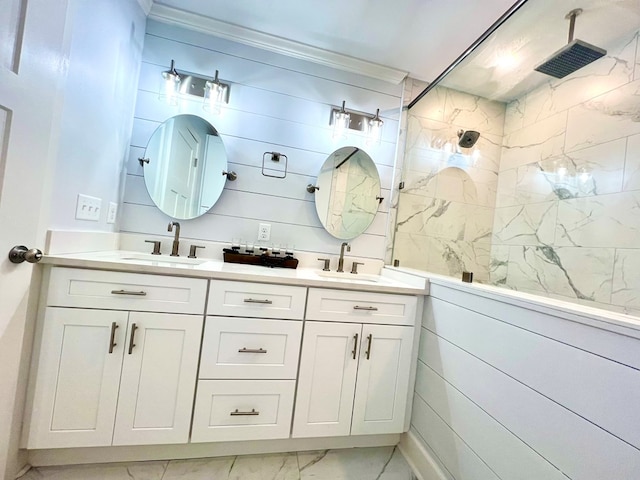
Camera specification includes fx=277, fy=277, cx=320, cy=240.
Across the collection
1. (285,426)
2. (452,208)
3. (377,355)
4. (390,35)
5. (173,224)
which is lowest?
A: (285,426)

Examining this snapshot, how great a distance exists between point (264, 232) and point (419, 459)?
5.00 ft

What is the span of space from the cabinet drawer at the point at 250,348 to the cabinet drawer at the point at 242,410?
48 mm

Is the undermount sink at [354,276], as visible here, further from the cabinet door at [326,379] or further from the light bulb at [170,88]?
the light bulb at [170,88]

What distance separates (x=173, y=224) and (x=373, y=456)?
1.74m

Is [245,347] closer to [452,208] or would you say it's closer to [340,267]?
[340,267]

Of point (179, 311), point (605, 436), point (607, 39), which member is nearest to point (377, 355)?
point (605, 436)

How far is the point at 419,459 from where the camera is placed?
1405mm

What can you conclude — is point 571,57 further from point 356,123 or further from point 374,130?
point 356,123

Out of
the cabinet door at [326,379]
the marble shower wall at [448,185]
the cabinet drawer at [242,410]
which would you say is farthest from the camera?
the marble shower wall at [448,185]

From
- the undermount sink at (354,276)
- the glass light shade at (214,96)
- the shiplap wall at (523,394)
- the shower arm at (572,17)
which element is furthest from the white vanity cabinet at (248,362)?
the shower arm at (572,17)

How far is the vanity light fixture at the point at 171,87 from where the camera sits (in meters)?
1.72

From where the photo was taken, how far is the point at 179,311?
125 cm

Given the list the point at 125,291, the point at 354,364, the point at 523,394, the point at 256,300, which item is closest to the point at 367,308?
the point at 354,364

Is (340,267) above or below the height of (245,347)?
above
